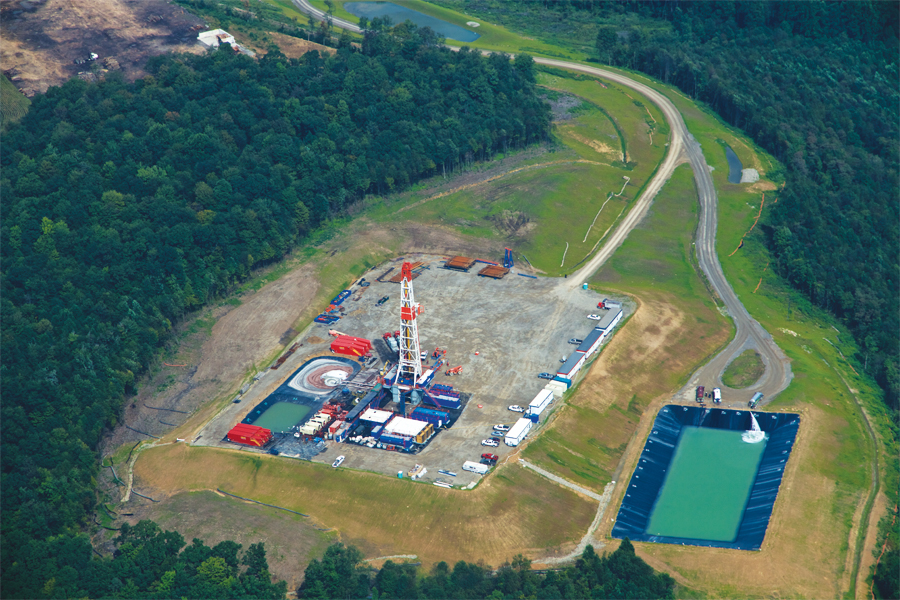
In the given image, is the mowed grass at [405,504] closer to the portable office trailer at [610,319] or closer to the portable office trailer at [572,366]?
the portable office trailer at [572,366]

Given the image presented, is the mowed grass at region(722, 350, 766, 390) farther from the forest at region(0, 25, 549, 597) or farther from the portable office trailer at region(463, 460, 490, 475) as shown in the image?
the forest at region(0, 25, 549, 597)

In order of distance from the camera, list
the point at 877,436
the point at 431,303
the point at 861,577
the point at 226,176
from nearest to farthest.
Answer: the point at 861,577
the point at 877,436
the point at 431,303
the point at 226,176

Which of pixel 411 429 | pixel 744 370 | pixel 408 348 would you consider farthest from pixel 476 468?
pixel 744 370

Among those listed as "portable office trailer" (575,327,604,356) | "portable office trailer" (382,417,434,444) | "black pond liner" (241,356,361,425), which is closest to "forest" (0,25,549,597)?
"black pond liner" (241,356,361,425)

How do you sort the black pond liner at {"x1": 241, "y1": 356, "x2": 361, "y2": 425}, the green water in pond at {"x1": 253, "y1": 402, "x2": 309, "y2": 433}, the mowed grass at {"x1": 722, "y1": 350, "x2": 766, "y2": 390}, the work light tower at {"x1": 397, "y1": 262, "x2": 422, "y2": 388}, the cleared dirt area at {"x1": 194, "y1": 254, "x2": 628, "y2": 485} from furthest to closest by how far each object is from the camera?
the mowed grass at {"x1": 722, "y1": 350, "x2": 766, "y2": 390} < the black pond liner at {"x1": 241, "y1": 356, "x2": 361, "y2": 425} < the work light tower at {"x1": 397, "y1": 262, "x2": 422, "y2": 388} < the green water in pond at {"x1": 253, "y1": 402, "x2": 309, "y2": 433} < the cleared dirt area at {"x1": 194, "y1": 254, "x2": 628, "y2": 485}

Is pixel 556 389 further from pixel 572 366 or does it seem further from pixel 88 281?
pixel 88 281

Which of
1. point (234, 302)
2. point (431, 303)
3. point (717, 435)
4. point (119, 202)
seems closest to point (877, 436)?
point (717, 435)

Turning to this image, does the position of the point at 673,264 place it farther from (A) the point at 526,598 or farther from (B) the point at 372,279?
(A) the point at 526,598
